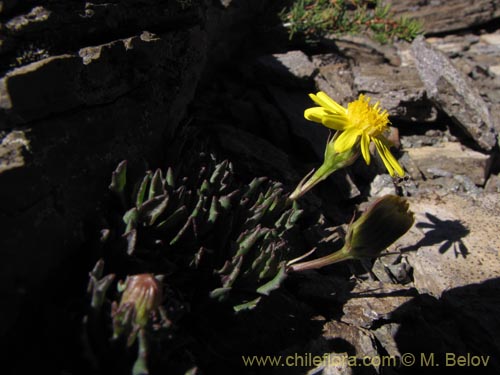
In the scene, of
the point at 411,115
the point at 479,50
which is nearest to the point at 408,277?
the point at 411,115

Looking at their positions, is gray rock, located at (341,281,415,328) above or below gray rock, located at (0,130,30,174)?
below

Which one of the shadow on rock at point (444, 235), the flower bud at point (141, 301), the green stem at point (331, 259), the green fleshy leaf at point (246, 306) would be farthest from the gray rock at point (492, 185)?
the flower bud at point (141, 301)

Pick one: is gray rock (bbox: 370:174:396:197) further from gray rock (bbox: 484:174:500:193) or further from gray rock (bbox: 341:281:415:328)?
gray rock (bbox: 341:281:415:328)

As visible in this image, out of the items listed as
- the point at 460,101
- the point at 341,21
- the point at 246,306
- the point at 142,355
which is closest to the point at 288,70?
the point at 341,21

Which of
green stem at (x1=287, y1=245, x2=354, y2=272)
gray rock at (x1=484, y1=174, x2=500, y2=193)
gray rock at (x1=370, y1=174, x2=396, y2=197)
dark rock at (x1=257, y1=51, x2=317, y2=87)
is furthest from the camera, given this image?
dark rock at (x1=257, y1=51, x2=317, y2=87)

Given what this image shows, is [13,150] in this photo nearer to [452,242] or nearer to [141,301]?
[141,301]

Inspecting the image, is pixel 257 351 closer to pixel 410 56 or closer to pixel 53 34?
pixel 53 34

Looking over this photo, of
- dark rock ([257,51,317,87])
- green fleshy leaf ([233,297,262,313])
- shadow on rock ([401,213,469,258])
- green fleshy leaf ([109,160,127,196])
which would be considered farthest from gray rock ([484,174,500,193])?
green fleshy leaf ([109,160,127,196])

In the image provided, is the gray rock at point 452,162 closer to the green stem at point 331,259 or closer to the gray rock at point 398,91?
the gray rock at point 398,91
